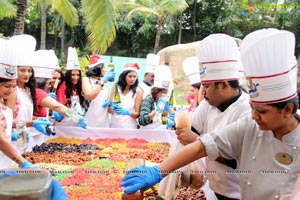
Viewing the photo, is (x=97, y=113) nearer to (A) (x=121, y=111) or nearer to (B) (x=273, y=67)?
(A) (x=121, y=111)

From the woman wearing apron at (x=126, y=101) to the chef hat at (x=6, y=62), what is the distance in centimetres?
198

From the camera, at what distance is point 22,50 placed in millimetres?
2756

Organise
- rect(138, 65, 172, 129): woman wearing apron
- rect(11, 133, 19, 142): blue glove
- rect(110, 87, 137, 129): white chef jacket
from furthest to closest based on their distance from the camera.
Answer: rect(110, 87, 137, 129): white chef jacket → rect(138, 65, 172, 129): woman wearing apron → rect(11, 133, 19, 142): blue glove

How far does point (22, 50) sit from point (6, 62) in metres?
0.39

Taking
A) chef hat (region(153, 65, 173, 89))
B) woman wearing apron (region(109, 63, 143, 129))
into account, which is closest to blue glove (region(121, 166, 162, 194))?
chef hat (region(153, 65, 173, 89))

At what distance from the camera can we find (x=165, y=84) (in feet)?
13.7

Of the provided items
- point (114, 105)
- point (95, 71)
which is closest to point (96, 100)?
point (114, 105)

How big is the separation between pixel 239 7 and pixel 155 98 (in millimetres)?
16631

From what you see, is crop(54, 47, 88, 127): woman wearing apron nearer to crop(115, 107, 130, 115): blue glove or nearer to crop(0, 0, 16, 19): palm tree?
crop(115, 107, 130, 115): blue glove

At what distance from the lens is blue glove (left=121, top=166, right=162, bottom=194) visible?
130 centimetres

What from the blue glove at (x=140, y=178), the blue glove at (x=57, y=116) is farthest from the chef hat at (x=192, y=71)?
the blue glove at (x=140, y=178)

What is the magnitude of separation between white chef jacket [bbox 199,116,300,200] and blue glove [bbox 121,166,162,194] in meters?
0.29

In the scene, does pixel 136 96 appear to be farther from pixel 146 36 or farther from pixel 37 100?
pixel 146 36

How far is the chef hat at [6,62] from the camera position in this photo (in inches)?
92.3
